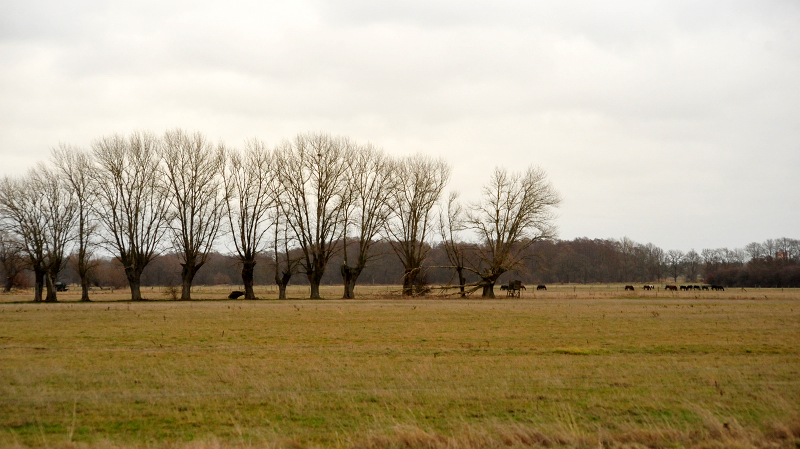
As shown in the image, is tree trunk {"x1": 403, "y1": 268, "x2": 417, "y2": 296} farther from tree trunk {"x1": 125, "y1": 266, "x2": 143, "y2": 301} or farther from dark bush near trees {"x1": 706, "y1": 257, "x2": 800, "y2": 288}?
dark bush near trees {"x1": 706, "y1": 257, "x2": 800, "y2": 288}

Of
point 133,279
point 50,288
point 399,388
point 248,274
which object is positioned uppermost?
point 248,274

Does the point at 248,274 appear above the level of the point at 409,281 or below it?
above

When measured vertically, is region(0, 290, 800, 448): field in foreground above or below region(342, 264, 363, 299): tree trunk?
below

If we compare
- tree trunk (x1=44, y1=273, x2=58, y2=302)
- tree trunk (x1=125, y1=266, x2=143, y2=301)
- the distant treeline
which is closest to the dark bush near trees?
the distant treeline

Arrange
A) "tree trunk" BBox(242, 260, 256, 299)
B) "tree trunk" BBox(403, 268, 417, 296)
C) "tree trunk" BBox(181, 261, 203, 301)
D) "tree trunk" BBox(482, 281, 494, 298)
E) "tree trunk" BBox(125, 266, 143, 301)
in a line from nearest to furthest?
"tree trunk" BBox(125, 266, 143, 301)
"tree trunk" BBox(181, 261, 203, 301)
"tree trunk" BBox(242, 260, 256, 299)
"tree trunk" BBox(482, 281, 494, 298)
"tree trunk" BBox(403, 268, 417, 296)

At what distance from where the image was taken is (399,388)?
458 inches

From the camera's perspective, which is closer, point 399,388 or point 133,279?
point 399,388

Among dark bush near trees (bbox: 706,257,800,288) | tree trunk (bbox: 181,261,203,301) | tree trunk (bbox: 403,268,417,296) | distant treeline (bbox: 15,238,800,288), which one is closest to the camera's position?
tree trunk (bbox: 181,261,203,301)

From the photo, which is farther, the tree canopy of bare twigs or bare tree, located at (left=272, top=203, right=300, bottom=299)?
the tree canopy of bare twigs

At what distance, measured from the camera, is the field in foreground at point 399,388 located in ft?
27.3

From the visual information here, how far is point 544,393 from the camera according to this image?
1117 cm

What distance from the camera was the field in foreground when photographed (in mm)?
8312

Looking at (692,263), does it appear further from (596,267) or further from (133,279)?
(133,279)

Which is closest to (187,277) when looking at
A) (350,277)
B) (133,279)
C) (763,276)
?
(133,279)
